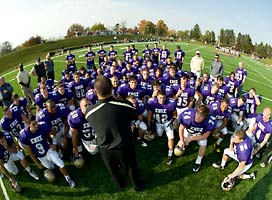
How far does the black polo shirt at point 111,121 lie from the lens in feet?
11.3

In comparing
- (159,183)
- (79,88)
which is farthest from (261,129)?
(79,88)

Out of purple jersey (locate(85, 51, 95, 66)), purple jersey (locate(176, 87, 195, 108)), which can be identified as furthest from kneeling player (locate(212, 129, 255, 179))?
purple jersey (locate(85, 51, 95, 66))

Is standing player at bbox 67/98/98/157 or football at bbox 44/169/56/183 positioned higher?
standing player at bbox 67/98/98/157

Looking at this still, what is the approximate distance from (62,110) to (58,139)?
85 centimetres

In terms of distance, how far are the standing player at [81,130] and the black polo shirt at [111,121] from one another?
7.35ft

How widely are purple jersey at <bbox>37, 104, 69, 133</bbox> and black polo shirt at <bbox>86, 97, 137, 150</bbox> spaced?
3.13 m

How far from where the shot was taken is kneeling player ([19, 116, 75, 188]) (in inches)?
219

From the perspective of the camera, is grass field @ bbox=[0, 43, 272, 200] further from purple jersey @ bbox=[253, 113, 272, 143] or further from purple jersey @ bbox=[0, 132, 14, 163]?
purple jersey @ bbox=[0, 132, 14, 163]

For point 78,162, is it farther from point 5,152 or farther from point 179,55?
point 179,55

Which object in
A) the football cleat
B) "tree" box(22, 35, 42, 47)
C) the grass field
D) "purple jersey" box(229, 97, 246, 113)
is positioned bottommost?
the grass field

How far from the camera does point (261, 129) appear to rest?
6.55 meters

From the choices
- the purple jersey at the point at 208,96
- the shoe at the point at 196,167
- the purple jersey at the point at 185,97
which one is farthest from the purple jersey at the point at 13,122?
the purple jersey at the point at 208,96

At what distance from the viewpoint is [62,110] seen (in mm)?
6711

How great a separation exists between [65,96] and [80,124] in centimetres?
245
